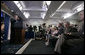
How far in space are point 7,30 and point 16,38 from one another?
2526 mm

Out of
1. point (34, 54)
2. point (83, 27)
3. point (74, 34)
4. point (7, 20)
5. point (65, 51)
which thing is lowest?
point (34, 54)

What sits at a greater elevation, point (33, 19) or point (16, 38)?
point (33, 19)

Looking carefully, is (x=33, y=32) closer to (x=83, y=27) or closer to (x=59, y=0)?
(x=59, y=0)

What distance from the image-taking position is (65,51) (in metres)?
2.76

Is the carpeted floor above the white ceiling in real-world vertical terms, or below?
below

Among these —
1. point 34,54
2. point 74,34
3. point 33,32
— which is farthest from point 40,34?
point 74,34

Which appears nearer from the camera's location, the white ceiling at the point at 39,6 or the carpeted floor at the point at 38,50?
the carpeted floor at the point at 38,50

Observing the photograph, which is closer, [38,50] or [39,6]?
[38,50]

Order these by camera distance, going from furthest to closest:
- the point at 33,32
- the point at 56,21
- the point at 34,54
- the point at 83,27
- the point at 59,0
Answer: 1. the point at 56,21
2. the point at 33,32
3. the point at 59,0
4. the point at 34,54
5. the point at 83,27

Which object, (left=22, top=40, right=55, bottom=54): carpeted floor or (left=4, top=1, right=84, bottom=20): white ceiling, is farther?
(left=4, top=1, right=84, bottom=20): white ceiling

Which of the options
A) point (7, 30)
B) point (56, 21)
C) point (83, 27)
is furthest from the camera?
point (56, 21)

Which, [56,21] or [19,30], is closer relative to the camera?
[19,30]

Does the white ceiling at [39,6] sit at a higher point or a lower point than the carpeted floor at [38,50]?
higher

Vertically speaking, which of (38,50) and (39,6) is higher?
(39,6)
